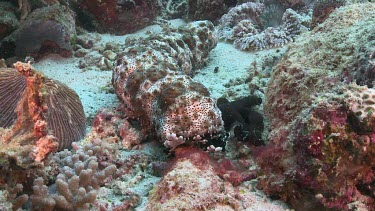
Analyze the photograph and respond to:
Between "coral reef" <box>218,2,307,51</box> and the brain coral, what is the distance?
7.07 ft

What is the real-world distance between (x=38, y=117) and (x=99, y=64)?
3.69 meters

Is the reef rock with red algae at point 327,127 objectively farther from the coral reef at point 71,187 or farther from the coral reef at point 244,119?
the coral reef at point 71,187

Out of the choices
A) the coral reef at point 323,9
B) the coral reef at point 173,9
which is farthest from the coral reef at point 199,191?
the coral reef at point 173,9

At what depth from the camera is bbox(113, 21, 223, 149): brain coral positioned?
3641mm

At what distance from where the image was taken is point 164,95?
3.83 metres

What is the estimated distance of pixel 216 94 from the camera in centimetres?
534

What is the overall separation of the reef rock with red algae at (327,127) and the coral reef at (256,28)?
10.1 feet

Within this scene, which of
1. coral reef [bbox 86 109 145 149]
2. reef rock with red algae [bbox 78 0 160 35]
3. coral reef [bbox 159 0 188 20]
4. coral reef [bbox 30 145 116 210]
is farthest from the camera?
coral reef [bbox 159 0 188 20]

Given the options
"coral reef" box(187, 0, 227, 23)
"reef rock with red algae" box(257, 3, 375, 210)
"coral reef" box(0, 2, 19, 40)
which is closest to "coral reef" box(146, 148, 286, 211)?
"reef rock with red algae" box(257, 3, 375, 210)

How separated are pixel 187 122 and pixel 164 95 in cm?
43

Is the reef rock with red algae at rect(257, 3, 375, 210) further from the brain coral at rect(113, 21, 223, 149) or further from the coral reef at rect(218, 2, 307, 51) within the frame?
the coral reef at rect(218, 2, 307, 51)

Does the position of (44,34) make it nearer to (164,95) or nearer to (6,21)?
(6,21)

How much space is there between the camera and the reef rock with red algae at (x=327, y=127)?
7.92 ft

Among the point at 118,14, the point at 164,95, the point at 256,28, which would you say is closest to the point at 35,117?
the point at 164,95
